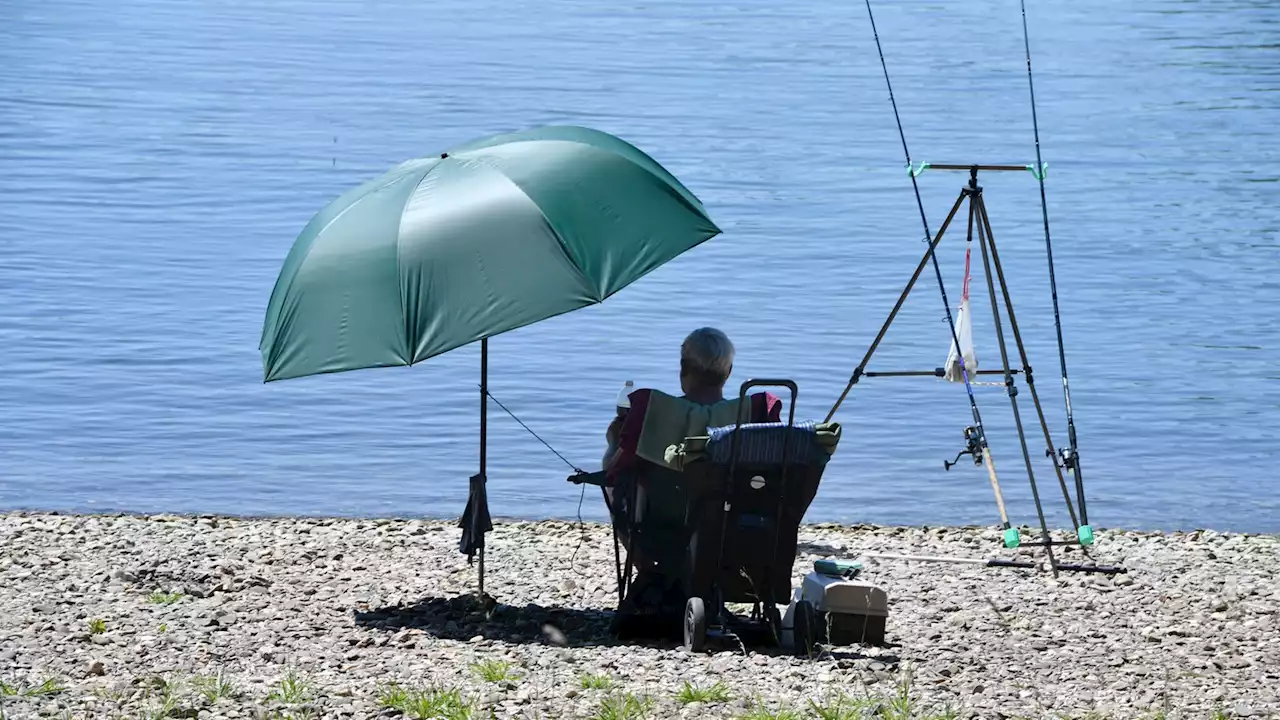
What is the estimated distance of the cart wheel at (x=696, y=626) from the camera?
6.68 m

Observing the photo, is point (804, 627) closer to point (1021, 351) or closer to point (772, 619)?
point (772, 619)

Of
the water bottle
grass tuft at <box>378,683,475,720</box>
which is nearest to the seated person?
the water bottle

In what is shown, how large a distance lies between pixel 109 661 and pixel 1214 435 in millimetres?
8263

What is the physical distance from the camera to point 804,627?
22.0 ft

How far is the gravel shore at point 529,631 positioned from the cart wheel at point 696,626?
0.09 metres

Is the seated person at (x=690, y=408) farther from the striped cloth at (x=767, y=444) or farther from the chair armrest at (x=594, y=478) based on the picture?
the striped cloth at (x=767, y=444)

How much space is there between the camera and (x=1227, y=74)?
3441cm

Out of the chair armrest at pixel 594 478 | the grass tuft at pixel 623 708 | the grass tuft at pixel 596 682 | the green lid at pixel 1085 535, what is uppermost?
the chair armrest at pixel 594 478

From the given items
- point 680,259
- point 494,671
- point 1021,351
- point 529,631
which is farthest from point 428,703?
point 680,259

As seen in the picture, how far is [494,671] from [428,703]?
0.47 meters

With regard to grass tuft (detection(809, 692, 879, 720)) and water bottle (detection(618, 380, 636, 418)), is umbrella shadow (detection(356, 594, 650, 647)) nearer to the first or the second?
water bottle (detection(618, 380, 636, 418))

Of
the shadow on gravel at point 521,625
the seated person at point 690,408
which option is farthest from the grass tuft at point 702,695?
the seated person at point 690,408

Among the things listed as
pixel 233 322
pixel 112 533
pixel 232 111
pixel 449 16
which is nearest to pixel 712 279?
pixel 233 322

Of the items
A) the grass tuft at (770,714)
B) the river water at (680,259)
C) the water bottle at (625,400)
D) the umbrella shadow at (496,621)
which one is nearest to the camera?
the grass tuft at (770,714)
